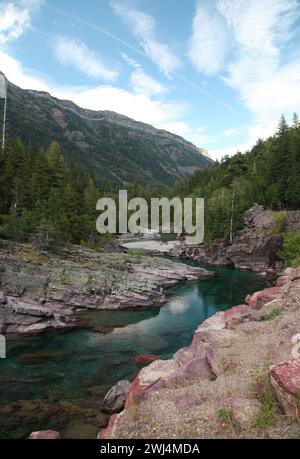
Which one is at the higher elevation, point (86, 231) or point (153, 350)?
point (86, 231)

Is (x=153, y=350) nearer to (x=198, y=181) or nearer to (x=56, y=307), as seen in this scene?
(x=56, y=307)

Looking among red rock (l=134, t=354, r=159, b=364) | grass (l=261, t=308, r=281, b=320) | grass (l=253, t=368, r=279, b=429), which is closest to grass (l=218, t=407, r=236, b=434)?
grass (l=253, t=368, r=279, b=429)

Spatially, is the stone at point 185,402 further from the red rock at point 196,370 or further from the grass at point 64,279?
the grass at point 64,279

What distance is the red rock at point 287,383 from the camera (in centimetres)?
1331

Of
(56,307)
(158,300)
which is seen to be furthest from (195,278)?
(56,307)

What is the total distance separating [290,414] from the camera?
13.2 meters

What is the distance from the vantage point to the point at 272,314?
78.9ft

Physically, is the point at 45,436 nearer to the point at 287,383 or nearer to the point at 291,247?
the point at 287,383

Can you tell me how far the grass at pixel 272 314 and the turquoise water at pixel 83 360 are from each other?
9.88 meters

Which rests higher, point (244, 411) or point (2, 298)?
point (244, 411)

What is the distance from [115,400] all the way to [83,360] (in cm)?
874

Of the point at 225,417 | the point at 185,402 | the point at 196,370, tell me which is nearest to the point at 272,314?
the point at 196,370

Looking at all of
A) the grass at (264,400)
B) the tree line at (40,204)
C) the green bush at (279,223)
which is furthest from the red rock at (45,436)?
the green bush at (279,223)

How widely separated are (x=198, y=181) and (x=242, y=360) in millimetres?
147596
